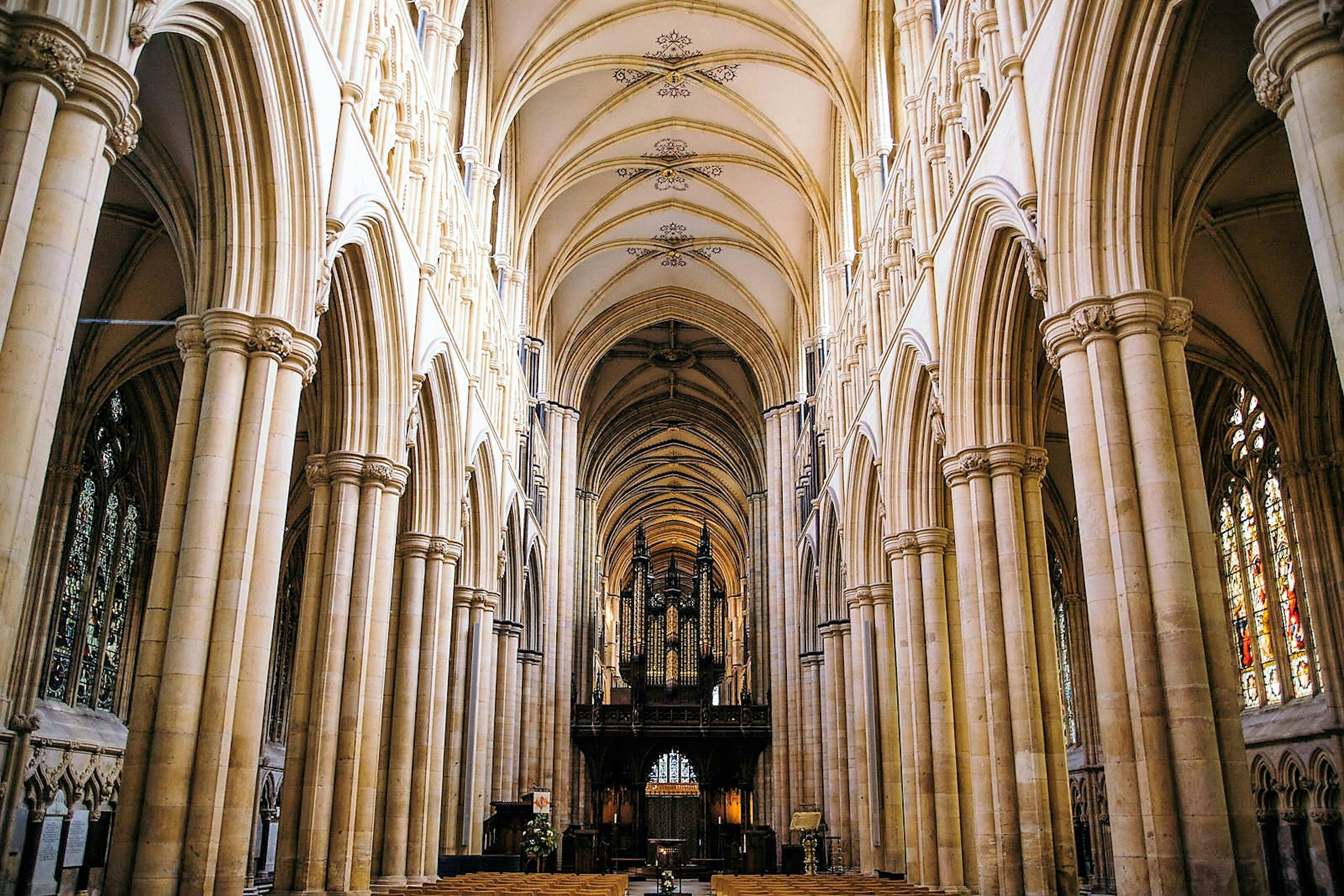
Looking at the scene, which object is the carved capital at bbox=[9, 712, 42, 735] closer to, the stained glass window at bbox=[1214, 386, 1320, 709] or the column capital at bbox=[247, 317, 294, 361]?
the column capital at bbox=[247, 317, 294, 361]

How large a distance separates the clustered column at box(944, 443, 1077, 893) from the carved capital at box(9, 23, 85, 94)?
10652 mm

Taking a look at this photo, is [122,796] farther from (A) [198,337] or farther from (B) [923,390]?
(B) [923,390]

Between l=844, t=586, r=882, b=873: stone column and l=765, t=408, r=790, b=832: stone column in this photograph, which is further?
l=765, t=408, r=790, b=832: stone column

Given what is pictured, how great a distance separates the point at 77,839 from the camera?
17500mm

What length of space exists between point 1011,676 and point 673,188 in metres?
19.6

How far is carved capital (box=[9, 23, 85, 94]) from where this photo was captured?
647 centimetres

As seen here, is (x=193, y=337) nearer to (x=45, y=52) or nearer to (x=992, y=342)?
(x=45, y=52)

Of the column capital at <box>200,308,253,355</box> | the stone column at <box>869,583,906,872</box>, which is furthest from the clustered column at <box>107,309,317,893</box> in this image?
the stone column at <box>869,583,906,872</box>

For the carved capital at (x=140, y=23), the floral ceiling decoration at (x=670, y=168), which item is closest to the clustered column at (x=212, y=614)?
the carved capital at (x=140, y=23)

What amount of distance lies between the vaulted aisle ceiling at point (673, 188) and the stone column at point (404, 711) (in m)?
9.09

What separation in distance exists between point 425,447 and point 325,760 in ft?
21.7

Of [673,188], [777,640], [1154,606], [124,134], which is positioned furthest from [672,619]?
[124,134]

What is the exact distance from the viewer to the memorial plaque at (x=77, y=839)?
17.3 meters

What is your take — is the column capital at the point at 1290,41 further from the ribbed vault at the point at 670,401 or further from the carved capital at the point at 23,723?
the ribbed vault at the point at 670,401
